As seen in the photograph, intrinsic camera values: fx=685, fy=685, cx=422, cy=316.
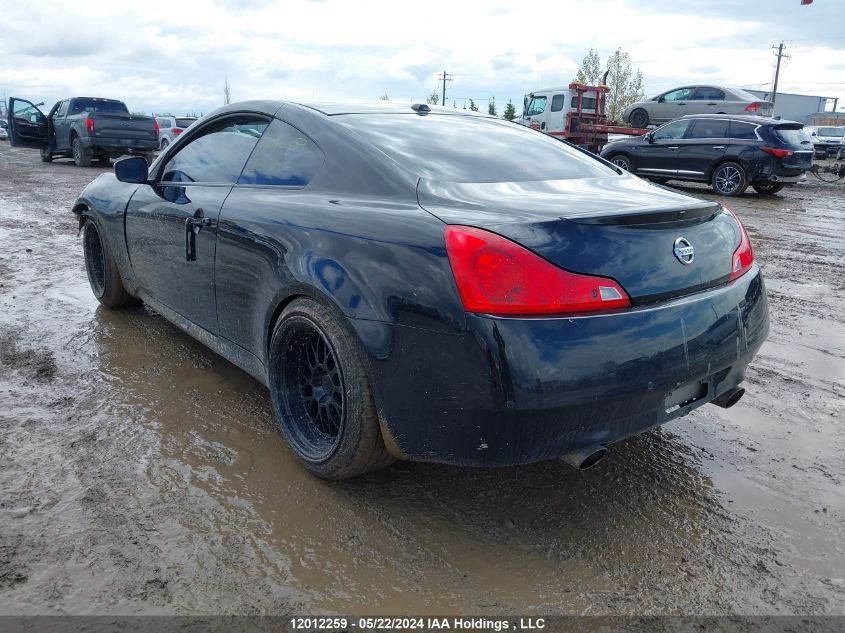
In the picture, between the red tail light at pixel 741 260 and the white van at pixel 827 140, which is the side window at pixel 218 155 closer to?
the red tail light at pixel 741 260

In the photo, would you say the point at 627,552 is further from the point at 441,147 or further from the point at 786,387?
the point at 786,387

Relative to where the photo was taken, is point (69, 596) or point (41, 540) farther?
point (41, 540)

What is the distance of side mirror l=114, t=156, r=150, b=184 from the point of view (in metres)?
3.85

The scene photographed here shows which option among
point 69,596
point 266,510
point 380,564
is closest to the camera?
point 69,596

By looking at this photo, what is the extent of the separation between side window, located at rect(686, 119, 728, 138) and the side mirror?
498 inches

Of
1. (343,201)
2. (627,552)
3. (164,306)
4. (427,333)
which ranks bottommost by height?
(627,552)

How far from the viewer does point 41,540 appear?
2.30 meters

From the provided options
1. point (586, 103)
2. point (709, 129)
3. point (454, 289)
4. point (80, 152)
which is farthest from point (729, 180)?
point (80, 152)

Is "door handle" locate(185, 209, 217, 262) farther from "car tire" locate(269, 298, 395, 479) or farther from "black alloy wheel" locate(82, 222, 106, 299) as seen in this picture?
"black alloy wheel" locate(82, 222, 106, 299)

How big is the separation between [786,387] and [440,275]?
2576 mm

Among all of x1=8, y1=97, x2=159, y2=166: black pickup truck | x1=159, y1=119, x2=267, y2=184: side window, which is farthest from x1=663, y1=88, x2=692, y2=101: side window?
x1=159, y1=119, x2=267, y2=184: side window

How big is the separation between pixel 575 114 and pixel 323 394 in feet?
72.4

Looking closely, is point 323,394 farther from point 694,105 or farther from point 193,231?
point 694,105

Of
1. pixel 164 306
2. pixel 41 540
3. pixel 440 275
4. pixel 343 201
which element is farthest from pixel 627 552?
pixel 164 306
